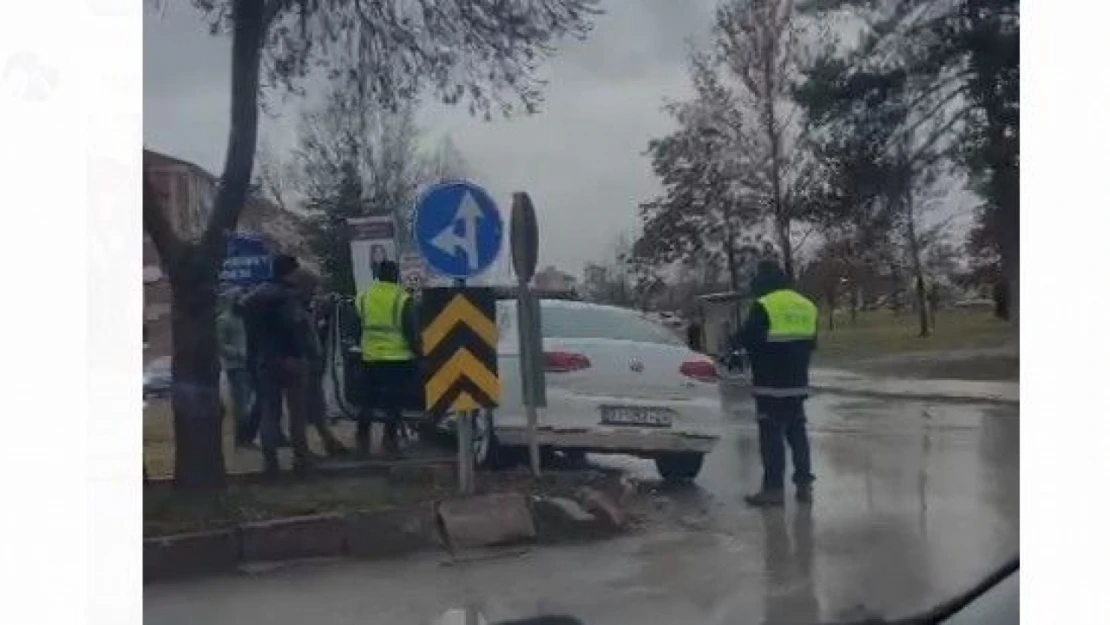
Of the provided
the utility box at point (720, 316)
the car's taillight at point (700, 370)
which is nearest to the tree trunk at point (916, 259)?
the utility box at point (720, 316)

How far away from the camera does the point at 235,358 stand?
226cm

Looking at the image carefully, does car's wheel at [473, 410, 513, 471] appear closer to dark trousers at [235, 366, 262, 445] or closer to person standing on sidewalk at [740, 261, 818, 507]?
dark trousers at [235, 366, 262, 445]

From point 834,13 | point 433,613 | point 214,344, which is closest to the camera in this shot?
point 214,344

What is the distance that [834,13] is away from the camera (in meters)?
2.55

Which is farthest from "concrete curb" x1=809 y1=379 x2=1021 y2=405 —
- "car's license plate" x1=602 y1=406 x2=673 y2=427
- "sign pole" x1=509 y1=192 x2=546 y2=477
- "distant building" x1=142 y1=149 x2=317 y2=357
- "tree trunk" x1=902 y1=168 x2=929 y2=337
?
"distant building" x1=142 y1=149 x2=317 y2=357

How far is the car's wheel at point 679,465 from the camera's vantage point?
99.0 inches

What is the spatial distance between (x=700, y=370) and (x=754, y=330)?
0.13 m

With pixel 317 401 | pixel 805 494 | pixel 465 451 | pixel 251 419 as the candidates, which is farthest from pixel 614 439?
pixel 251 419

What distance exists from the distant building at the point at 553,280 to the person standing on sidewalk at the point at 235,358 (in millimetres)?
506

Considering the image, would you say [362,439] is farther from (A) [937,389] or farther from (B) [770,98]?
(A) [937,389]
